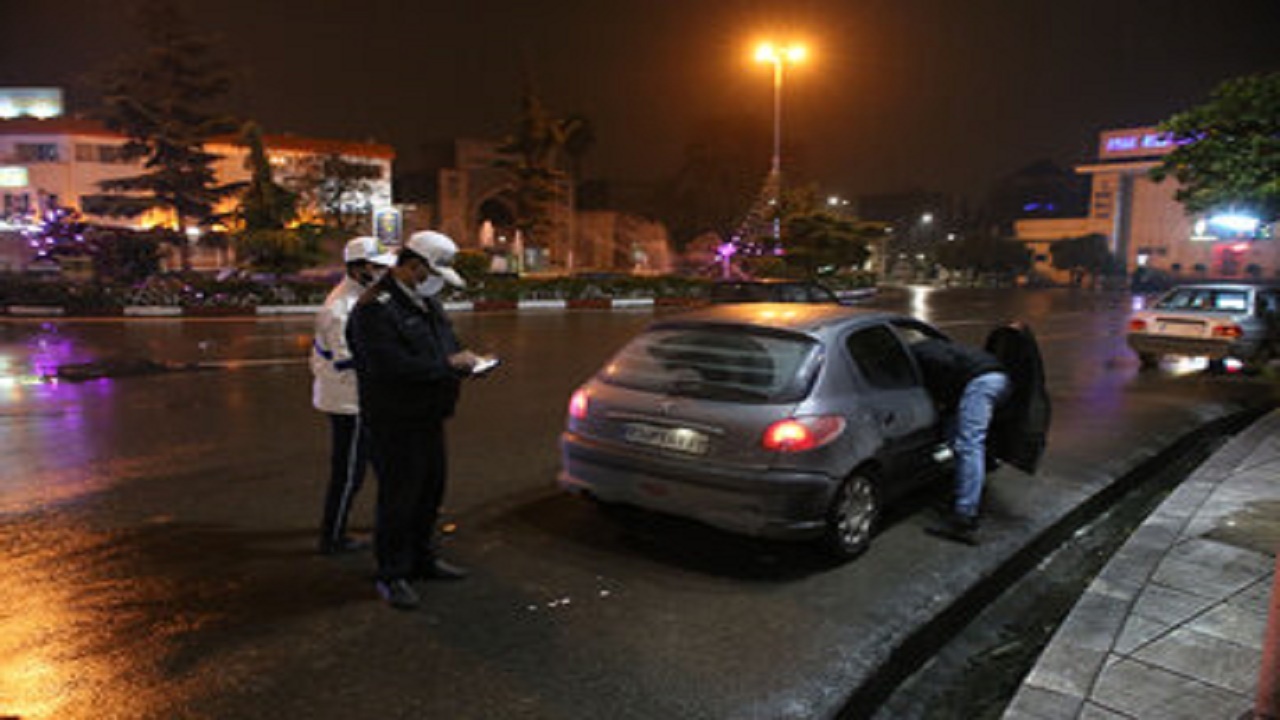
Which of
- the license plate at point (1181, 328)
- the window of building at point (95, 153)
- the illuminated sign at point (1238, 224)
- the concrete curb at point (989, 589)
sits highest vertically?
the window of building at point (95, 153)

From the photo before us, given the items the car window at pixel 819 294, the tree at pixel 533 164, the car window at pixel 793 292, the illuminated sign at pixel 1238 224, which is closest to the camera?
the illuminated sign at pixel 1238 224

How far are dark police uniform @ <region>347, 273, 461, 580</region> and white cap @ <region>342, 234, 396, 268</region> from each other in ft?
2.26

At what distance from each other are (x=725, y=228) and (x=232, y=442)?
53092 mm

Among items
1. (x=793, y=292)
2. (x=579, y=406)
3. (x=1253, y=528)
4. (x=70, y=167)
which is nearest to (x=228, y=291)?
(x=793, y=292)

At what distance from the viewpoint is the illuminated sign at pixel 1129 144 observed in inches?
3142

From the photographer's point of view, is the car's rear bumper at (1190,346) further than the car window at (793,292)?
No

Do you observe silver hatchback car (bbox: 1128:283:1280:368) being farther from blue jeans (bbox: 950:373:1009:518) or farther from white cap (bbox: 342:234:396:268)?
white cap (bbox: 342:234:396:268)

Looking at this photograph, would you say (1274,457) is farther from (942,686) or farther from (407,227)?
(407,227)

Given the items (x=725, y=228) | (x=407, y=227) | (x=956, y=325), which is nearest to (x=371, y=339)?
(x=956, y=325)

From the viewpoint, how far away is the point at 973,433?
16.6 ft

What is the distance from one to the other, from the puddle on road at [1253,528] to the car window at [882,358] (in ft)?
6.75

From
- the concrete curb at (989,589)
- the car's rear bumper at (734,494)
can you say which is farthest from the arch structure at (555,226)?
the car's rear bumper at (734,494)

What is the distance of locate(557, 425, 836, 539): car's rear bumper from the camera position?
14.1 ft

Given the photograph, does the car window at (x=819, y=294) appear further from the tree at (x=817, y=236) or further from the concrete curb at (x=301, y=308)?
the tree at (x=817, y=236)
